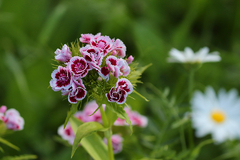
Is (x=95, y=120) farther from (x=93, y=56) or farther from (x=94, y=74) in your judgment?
(x=93, y=56)

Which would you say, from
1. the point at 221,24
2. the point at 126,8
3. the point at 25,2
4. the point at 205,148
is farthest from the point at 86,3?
the point at 205,148

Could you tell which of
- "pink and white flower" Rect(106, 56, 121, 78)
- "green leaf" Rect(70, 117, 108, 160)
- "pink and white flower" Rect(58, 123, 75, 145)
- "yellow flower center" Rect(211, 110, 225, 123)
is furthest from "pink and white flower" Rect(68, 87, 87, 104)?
"yellow flower center" Rect(211, 110, 225, 123)

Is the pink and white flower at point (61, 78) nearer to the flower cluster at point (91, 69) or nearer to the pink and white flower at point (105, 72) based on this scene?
the flower cluster at point (91, 69)

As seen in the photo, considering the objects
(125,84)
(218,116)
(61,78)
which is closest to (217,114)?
(218,116)

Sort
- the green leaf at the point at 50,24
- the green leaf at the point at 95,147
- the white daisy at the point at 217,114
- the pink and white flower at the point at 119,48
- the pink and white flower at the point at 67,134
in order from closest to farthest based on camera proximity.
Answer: the pink and white flower at the point at 119,48
the green leaf at the point at 95,147
the pink and white flower at the point at 67,134
the white daisy at the point at 217,114
the green leaf at the point at 50,24

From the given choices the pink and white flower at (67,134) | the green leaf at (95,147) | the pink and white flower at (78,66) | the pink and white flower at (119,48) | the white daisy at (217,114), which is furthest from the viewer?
the white daisy at (217,114)

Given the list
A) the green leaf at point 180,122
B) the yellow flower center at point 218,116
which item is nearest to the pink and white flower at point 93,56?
the green leaf at point 180,122

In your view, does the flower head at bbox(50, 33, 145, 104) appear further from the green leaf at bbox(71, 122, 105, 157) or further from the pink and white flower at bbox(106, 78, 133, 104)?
the green leaf at bbox(71, 122, 105, 157)

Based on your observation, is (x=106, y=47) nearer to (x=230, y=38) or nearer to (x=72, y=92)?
(x=72, y=92)
